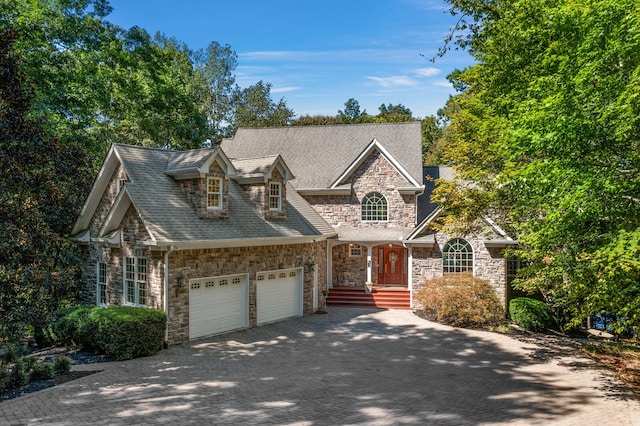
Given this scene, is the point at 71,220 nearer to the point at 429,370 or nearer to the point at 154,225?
the point at 154,225

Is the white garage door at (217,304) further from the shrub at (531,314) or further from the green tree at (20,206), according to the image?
the shrub at (531,314)

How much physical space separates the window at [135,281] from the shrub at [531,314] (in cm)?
1551

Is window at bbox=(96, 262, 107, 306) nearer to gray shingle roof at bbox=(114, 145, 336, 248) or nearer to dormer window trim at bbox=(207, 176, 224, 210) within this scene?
gray shingle roof at bbox=(114, 145, 336, 248)

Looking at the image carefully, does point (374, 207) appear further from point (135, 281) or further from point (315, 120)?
point (315, 120)

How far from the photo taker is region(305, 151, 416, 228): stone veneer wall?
2502 cm

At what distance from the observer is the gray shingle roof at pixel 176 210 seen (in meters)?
15.4

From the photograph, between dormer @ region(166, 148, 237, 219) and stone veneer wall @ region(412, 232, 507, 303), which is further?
stone veneer wall @ region(412, 232, 507, 303)

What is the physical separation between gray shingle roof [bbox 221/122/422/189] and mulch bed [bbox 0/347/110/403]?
1474 centimetres

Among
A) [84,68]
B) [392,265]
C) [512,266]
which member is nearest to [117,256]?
[84,68]

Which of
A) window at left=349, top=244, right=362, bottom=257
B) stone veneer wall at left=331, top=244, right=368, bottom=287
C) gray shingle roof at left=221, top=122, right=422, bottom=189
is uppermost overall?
gray shingle roof at left=221, top=122, right=422, bottom=189

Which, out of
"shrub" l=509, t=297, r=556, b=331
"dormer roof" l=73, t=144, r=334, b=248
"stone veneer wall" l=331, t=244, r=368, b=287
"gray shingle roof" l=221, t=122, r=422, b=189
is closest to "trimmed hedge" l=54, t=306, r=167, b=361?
"dormer roof" l=73, t=144, r=334, b=248

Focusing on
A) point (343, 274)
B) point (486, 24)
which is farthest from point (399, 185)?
point (486, 24)

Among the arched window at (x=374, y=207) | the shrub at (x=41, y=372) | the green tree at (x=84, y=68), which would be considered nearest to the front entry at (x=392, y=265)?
the arched window at (x=374, y=207)

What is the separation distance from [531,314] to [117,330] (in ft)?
53.5
